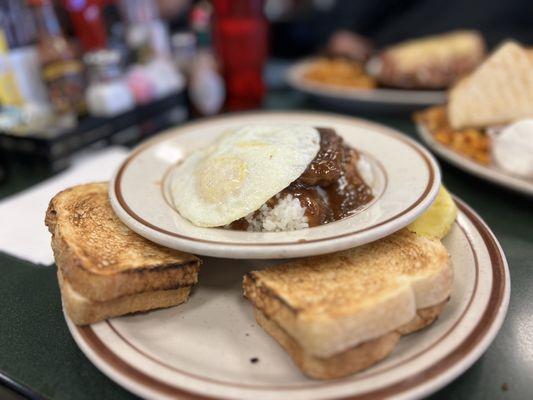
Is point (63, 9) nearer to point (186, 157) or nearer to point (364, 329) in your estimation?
point (186, 157)

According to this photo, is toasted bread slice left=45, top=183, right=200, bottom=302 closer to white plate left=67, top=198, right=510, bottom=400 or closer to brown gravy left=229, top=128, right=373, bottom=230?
white plate left=67, top=198, right=510, bottom=400

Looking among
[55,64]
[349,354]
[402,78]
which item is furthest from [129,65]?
[349,354]

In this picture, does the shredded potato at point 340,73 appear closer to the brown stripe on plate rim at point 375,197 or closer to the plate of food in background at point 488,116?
the plate of food in background at point 488,116

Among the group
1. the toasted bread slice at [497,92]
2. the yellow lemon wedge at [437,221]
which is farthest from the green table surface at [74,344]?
the toasted bread slice at [497,92]

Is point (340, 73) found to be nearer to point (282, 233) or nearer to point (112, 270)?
point (282, 233)

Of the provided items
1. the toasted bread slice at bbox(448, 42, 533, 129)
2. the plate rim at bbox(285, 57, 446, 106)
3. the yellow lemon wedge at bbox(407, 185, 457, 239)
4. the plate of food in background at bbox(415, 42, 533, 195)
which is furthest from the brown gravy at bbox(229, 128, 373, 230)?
the plate rim at bbox(285, 57, 446, 106)

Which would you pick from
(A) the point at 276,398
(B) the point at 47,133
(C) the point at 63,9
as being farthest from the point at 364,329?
(C) the point at 63,9
